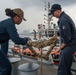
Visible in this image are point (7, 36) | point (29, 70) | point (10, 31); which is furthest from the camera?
point (29, 70)

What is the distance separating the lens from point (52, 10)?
13.7 ft

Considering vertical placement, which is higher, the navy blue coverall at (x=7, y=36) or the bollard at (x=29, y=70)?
the navy blue coverall at (x=7, y=36)

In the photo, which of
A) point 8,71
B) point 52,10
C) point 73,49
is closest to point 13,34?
point 8,71

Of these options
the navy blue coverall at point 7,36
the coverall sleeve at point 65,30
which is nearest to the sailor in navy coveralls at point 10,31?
the navy blue coverall at point 7,36

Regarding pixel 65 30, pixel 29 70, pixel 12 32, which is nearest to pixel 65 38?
pixel 65 30

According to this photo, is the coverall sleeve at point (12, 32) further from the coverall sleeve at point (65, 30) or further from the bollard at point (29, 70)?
the coverall sleeve at point (65, 30)

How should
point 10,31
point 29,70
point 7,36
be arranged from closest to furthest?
point 10,31, point 7,36, point 29,70

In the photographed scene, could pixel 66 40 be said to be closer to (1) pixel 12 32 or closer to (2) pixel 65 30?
(2) pixel 65 30

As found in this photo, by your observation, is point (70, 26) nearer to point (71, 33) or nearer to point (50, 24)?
point (71, 33)

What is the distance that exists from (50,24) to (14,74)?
16.7 meters

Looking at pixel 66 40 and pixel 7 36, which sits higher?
pixel 7 36

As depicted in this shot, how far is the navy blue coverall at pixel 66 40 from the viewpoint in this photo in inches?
157

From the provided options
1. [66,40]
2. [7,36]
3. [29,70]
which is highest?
[7,36]

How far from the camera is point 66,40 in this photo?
4047 millimetres
